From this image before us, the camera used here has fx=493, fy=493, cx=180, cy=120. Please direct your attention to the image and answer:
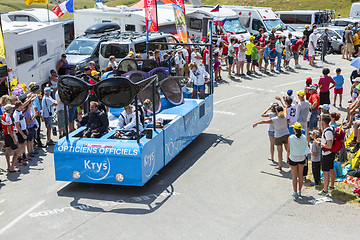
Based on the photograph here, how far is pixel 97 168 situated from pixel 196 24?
20.5 metres

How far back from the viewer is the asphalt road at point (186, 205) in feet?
27.7

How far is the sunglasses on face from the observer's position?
951cm

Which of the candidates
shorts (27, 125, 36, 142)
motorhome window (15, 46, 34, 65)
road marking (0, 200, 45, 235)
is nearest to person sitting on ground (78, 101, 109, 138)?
road marking (0, 200, 45, 235)

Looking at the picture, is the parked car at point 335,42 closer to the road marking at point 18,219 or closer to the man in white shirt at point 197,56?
the man in white shirt at point 197,56

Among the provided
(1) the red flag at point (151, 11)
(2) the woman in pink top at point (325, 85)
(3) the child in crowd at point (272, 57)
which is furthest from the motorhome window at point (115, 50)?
(2) the woman in pink top at point (325, 85)

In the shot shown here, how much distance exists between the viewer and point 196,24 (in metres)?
29.1

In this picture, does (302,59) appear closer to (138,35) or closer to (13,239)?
(138,35)

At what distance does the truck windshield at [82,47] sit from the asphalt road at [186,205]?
940cm

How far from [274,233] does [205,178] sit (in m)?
2.75

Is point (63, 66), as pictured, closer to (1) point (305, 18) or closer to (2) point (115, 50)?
(2) point (115, 50)

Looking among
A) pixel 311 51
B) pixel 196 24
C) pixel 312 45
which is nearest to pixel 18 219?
pixel 312 45

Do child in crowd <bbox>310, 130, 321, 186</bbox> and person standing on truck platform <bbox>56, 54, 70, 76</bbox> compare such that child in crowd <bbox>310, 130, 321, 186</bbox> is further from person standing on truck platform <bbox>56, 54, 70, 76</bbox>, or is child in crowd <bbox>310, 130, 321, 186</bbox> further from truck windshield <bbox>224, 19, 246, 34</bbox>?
truck windshield <bbox>224, 19, 246, 34</bbox>

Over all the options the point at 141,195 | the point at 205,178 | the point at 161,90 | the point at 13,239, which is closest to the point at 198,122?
the point at 161,90

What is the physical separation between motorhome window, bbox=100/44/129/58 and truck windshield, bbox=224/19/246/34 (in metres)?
9.23
